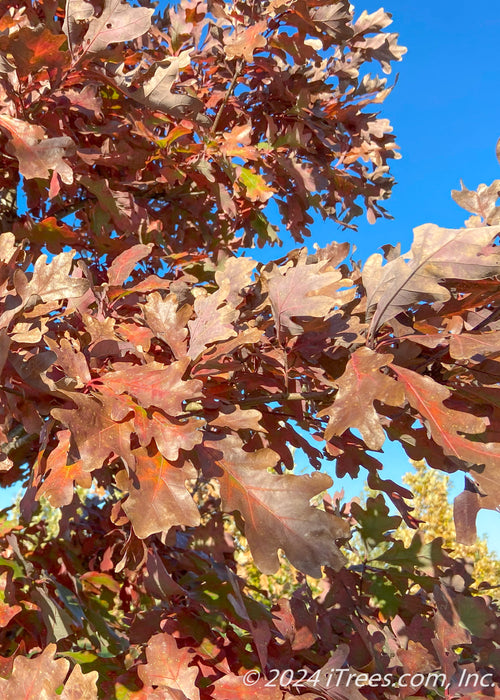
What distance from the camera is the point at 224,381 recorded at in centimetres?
136

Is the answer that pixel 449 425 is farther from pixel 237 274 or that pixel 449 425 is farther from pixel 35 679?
pixel 35 679

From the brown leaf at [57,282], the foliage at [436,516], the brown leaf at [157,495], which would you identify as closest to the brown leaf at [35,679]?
the brown leaf at [157,495]

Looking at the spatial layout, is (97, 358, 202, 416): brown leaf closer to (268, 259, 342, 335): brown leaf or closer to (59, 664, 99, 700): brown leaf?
(268, 259, 342, 335): brown leaf

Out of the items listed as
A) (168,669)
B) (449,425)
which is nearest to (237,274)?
(449,425)

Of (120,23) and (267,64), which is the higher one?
(267,64)

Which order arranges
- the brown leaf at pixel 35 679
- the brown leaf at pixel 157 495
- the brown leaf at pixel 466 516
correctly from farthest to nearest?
1. the brown leaf at pixel 35 679
2. the brown leaf at pixel 466 516
3. the brown leaf at pixel 157 495

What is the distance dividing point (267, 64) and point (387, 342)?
5.76ft

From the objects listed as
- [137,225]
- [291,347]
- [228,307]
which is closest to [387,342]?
[291,347]

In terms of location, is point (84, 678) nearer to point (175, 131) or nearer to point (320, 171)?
point (175, 131)

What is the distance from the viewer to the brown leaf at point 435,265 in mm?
1041

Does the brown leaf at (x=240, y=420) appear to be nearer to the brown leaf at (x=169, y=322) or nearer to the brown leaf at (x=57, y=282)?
the brown leaf at (x=169, y=322)

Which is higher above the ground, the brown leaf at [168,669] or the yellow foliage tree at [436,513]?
the brown leaf at [168,669]

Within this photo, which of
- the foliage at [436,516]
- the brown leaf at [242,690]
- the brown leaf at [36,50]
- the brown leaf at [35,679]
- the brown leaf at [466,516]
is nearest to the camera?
the brown leaf at [466,516]

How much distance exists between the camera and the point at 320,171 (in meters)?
2.73
